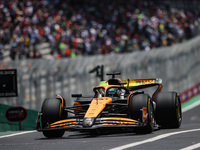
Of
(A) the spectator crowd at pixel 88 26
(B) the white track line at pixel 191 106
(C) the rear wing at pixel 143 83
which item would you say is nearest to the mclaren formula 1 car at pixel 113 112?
(C) the rear wing at pixel 143 83

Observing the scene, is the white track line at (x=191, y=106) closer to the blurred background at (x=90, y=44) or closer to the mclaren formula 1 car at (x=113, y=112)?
the blurred background at (x=90, y=44)

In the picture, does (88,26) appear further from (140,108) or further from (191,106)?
(140,108)

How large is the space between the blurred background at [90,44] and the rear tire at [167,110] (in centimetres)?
473

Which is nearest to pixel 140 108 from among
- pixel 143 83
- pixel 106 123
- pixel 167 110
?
pixel 106 123

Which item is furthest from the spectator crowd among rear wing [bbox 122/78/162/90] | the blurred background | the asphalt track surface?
the asphalt track surface

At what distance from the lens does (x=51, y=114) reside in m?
12.6

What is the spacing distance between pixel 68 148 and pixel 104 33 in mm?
18800

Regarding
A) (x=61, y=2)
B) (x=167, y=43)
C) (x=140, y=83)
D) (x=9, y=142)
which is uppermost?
(x=61, y=2)

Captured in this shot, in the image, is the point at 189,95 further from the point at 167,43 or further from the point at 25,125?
the point at 25,125

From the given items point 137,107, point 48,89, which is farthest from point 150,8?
point 137,107

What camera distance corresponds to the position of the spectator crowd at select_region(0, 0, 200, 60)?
25.2m

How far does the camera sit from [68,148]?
10.2 m

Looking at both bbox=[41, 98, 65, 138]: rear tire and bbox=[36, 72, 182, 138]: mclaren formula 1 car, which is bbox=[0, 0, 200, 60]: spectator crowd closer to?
bbox=[36, 72, 182, 138]: mclaren formula 1 car

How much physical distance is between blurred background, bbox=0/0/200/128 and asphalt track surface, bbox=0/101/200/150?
4391mm
